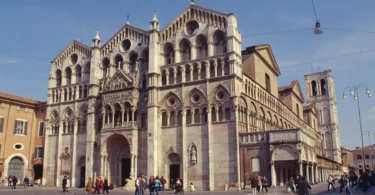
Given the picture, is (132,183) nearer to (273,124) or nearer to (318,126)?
(273,124)

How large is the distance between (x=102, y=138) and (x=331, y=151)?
6422 cm

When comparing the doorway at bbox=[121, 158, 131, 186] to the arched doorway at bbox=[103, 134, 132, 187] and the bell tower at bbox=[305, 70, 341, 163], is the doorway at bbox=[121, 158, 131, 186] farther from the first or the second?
the bell tower at bbox=[305, 70, 341, 163]

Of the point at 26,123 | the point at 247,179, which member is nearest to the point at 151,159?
the point at 247,179

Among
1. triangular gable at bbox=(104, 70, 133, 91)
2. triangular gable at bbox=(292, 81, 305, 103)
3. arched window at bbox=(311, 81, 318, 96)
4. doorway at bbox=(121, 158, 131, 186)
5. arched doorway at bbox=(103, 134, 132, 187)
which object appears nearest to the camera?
doorway at bbox=(121, 158, 131, 186)

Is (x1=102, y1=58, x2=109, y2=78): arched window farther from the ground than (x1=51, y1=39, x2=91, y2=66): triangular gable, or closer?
closer

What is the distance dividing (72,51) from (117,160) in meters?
17.2

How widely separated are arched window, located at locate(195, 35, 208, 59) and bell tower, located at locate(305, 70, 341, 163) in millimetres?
57975

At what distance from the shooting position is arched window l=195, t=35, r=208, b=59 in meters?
39.0

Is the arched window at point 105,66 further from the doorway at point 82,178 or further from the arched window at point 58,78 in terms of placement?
the doorway at point 82,178

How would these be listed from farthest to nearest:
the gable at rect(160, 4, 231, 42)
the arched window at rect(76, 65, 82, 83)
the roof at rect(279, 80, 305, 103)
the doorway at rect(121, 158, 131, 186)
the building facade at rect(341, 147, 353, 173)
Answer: the building facade at rect(341, 147, 353, 173)
the roof at rect(279, 80, 305, 103)
the arched window at rect(76, 65, 82, 83)
the doorway at rect(121, 158, 131, 186)
the gable at rect(160, 4, 231, 42)

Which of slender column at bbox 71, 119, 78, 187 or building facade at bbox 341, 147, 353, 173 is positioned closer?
slender column at bbox 71, 119, 78, 187

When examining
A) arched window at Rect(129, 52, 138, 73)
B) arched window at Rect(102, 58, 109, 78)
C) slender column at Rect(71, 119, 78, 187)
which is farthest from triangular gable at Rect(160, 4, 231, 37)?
slender column at Rect(71, 119, 78, 187)

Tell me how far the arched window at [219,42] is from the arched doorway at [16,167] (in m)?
30.6

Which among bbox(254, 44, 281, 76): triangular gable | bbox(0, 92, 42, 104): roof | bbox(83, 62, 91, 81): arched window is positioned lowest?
bbox(0, 92, 42, 104): roof
